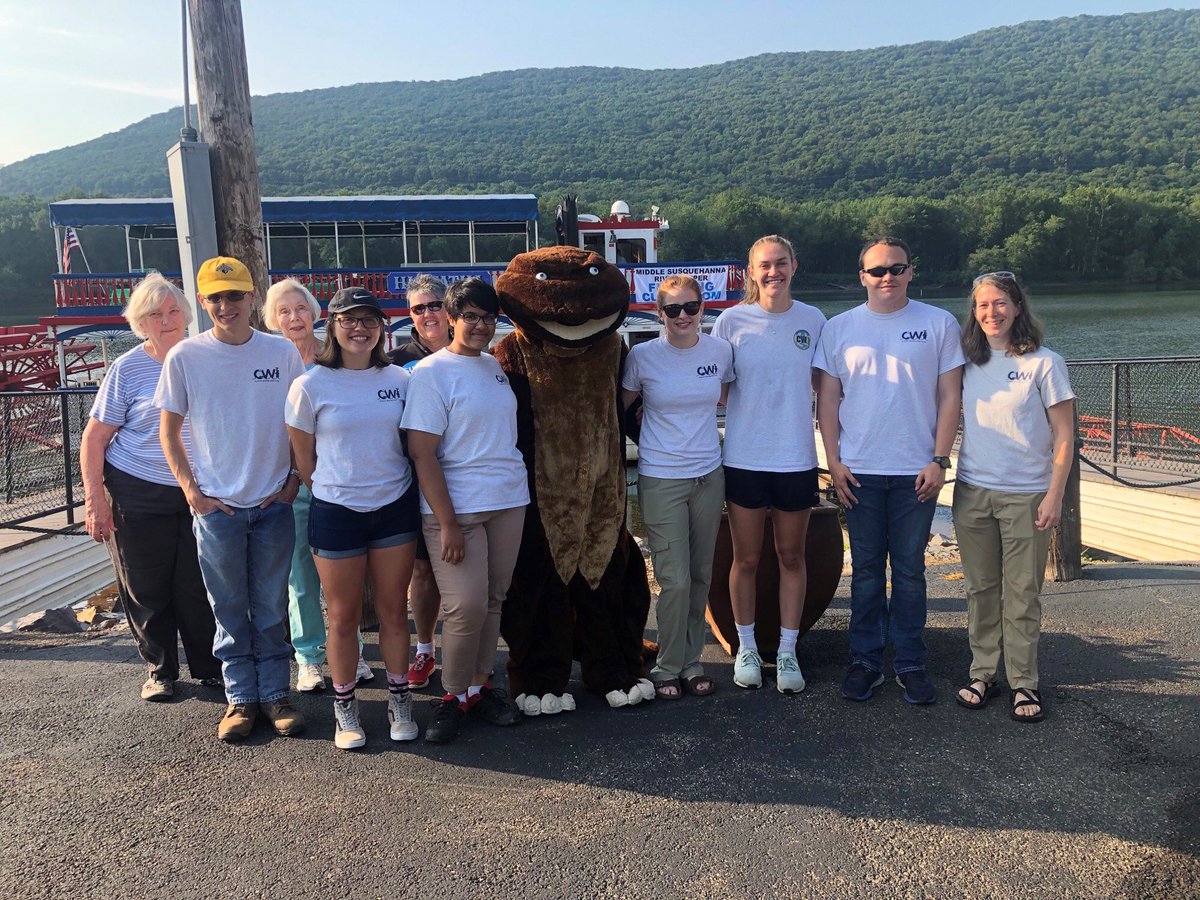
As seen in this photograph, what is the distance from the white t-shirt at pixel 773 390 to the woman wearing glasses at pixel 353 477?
130 cm

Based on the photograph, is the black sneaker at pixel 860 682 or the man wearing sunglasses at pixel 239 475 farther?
the black sneaker at pixel 860 682

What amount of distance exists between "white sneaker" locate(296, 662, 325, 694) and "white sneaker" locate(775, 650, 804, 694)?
1.90 m

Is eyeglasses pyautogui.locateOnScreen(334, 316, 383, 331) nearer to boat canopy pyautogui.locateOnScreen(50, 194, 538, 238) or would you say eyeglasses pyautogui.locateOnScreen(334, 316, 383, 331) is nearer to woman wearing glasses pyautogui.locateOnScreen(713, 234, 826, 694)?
woman wearing glasses pyautogui.locateOnScreen(713, 234, 826, 694)

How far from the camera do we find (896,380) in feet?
10.4

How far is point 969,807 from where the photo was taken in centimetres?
253

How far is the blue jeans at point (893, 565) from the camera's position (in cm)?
324

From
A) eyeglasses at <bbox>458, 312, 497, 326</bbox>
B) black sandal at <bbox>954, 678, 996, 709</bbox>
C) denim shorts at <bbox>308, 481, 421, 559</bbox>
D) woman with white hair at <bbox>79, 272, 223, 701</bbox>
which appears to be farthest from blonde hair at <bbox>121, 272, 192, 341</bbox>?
black sandal at <bbox>954, 678, 996, 709</bbox>

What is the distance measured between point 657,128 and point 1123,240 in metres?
97.0

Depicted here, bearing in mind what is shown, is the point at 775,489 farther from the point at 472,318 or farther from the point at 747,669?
the point at 472,318

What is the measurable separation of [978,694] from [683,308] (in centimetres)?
187

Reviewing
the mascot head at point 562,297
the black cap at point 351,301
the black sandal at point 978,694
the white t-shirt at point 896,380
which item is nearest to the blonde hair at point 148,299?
the black cap at point 351,301

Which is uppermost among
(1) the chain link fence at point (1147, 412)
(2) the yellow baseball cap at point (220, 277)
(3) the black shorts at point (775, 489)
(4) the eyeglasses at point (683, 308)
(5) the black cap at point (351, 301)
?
(2) the yellow baseball cap at point (220, 277)

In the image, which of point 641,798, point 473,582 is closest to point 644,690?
point 641,798

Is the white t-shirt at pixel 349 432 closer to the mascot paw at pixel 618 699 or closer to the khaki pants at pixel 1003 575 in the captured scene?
the mascot paw at pixel 618 699
